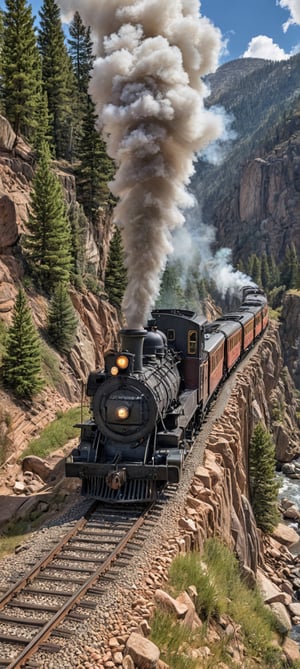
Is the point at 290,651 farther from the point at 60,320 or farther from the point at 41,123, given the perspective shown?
the point at 41,123

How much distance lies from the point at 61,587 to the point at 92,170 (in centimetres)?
2702

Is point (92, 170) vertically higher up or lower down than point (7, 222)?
higher up

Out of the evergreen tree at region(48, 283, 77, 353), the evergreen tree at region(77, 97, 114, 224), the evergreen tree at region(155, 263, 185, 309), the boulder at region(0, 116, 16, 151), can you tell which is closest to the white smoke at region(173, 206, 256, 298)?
the evergreen tree at region(155, 263, 185, 309)

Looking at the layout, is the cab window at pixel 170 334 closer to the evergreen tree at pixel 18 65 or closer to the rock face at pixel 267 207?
the evergreen tree at pixel 18 65

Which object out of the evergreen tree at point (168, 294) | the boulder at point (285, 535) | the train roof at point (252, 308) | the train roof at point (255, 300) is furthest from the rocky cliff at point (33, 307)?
the train roof at point (255, 300)

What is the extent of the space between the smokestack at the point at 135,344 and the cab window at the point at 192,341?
3.25 meters

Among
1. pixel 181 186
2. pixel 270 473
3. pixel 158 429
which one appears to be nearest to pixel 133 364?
pixel 158 429

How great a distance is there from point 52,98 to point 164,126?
2558cm

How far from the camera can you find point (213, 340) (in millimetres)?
17547

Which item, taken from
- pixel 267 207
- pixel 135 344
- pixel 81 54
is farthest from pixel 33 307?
pixel 267 207

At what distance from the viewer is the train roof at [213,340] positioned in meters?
15.9

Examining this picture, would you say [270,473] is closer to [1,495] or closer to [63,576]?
[1,495]

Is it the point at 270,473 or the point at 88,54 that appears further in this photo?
the point at 88,54

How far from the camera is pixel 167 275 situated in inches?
1700
